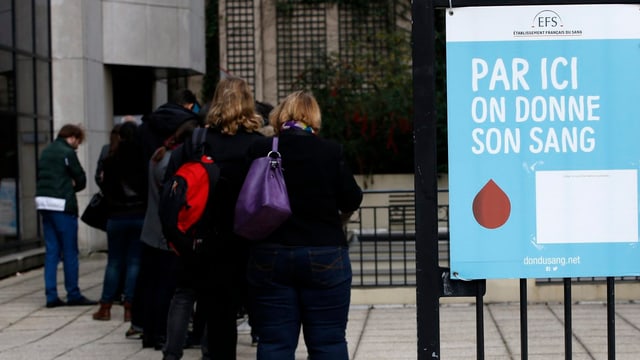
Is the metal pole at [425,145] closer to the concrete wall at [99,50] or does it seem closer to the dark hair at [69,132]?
the dark hair at [69,132]

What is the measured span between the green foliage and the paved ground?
1076 centimetres

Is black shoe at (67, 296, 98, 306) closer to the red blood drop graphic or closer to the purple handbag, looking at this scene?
the purple handbag

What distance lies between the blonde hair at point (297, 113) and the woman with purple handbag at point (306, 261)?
0.39 ft

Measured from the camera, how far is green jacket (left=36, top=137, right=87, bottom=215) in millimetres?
9445

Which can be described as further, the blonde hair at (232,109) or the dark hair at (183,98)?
the dark hair at (183,98)

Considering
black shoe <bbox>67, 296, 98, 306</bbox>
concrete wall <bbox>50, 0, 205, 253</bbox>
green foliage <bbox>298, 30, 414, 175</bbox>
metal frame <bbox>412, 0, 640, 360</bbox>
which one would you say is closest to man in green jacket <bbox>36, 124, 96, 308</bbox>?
black shoe <bbox>67, 296, 98, 306</bbox>

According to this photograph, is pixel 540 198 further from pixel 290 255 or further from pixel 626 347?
pixel 626 347

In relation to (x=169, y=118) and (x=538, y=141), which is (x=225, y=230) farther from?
(x=538, y=141)

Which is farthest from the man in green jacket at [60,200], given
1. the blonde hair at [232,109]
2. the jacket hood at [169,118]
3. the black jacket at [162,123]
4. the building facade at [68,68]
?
the blonde hair at [232,109]

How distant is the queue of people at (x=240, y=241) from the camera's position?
4859 mm

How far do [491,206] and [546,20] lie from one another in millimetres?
712

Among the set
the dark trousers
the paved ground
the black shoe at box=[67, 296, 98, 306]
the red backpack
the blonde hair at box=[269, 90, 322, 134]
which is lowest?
the paved ground

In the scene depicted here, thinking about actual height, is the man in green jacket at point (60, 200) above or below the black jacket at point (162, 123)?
below

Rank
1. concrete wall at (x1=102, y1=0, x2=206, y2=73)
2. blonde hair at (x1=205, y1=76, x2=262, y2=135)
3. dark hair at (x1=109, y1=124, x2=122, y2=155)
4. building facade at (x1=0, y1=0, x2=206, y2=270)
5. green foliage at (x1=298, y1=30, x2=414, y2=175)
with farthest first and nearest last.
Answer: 1. green foliage at (x1=298, y1=30, x2=414, y2=175)
2. concrete wall at (x1=102, y1=0, x2=206, y2=73)
3. building facade at (x1=0, y1=0, x2=206, y2=270)
4. dark hair at (x1=109, y1=124, x2=122, y2=155)
5. blonde hair at (x1=205, y1=76, x2=262, y2=135)
